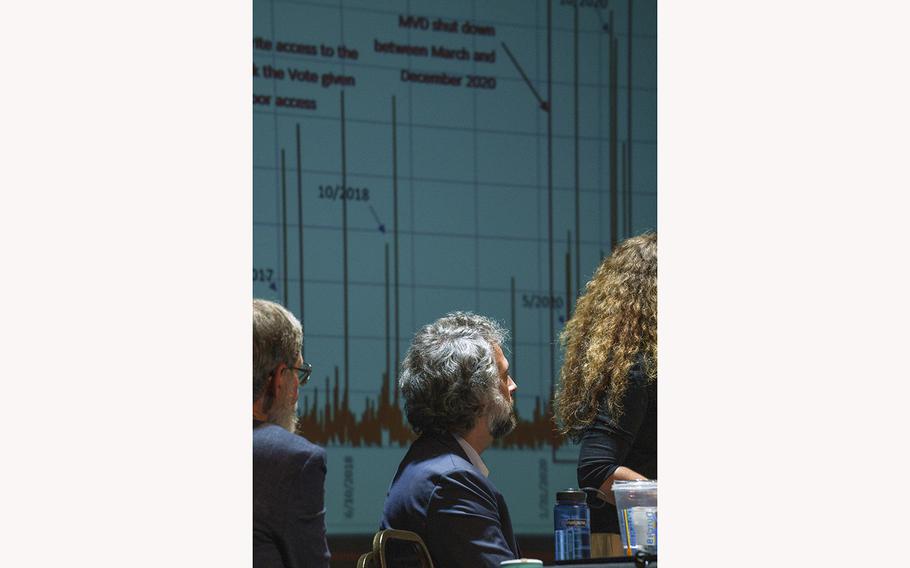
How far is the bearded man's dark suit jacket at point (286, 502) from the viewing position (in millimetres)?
1706

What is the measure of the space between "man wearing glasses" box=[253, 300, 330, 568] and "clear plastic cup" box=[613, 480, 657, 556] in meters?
0.45

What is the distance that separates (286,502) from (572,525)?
1.77ft

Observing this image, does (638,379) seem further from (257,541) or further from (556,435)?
(556,435)

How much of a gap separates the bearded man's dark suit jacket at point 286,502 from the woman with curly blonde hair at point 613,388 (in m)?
0.68

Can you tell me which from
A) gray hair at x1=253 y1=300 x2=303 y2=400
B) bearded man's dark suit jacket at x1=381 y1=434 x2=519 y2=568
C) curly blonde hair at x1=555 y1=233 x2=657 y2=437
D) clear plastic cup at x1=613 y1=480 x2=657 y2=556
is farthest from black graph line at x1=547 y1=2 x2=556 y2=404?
gray hair at x1=253 y1=300 x2=303 y2=400

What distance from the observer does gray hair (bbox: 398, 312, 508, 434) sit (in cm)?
222

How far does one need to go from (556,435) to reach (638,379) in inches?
102

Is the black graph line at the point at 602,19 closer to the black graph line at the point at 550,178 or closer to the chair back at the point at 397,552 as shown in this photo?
the black graph line at the point at 550,178

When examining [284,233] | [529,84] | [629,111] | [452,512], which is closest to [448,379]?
[452,512]

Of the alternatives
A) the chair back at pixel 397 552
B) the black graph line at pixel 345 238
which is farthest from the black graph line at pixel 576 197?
the chair back at pixel 397 552
